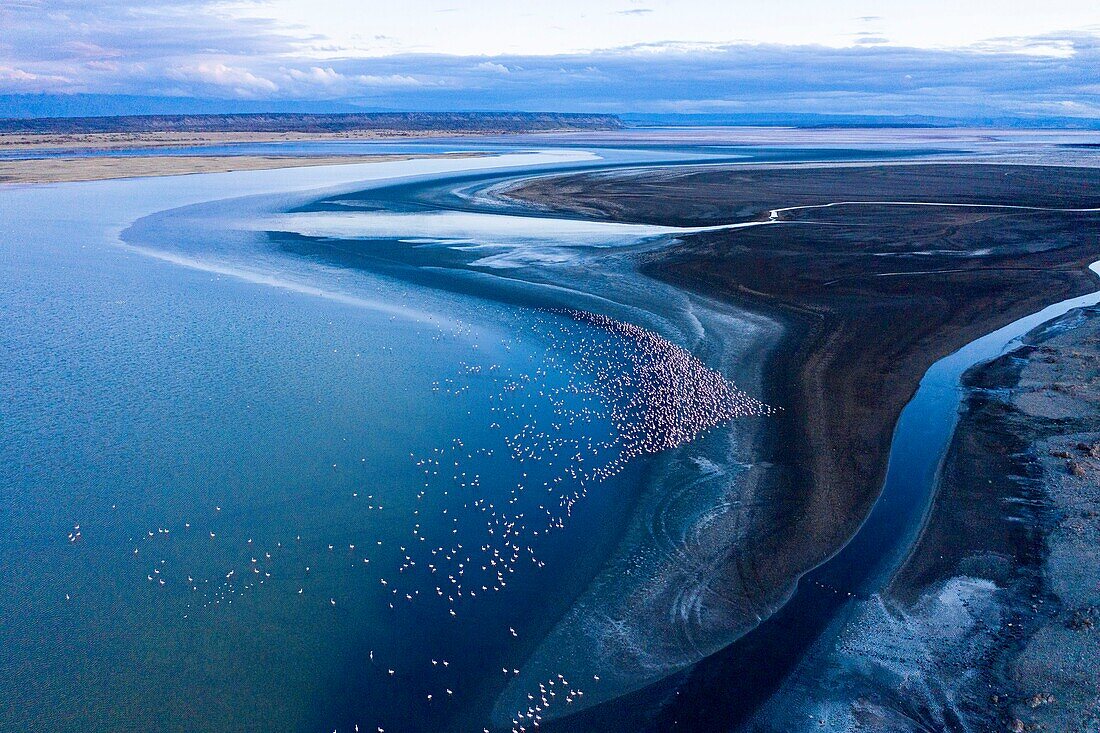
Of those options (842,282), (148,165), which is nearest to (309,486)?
(842,282)

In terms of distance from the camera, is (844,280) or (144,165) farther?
(144,165)

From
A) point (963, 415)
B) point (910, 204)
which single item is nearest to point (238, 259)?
point (963, 415)

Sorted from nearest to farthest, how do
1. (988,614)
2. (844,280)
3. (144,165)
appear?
1. (988,614)
2. (844,280)
3. (144,165)

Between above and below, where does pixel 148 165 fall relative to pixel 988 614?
above

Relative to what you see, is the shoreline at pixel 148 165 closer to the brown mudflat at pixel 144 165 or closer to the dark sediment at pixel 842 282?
the brown mudflat at pixel 144 165

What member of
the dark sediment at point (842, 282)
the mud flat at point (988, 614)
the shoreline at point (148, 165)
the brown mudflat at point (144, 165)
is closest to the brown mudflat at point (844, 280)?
the dark sediment at point (842, 282)

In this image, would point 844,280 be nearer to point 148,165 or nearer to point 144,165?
point 148,165

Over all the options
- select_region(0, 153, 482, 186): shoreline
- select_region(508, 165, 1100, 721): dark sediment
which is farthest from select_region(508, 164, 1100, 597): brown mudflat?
select_region(0, 153, 482, 186): shoreline

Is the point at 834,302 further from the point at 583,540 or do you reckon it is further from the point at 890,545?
the point at 583,540
